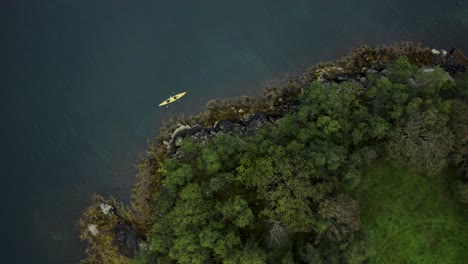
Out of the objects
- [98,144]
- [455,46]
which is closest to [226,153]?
[98,144]

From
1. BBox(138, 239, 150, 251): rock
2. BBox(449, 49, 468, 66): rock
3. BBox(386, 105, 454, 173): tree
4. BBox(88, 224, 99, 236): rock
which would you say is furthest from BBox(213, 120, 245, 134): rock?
BBox(449, 49, 468, 66): rock

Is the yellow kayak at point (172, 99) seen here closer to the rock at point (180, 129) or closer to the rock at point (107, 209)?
the rock at point (180, 129)

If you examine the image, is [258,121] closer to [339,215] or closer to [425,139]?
[339,215]

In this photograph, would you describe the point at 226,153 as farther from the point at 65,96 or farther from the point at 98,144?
the point at 65,96

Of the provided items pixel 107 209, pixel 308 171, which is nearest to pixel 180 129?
pixel 107 209

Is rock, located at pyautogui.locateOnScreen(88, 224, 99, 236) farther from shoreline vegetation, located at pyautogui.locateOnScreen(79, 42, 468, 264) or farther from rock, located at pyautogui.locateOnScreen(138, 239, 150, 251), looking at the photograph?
rock, located at pyautogui.locateOnScreen(138, 239, 150, 251)
